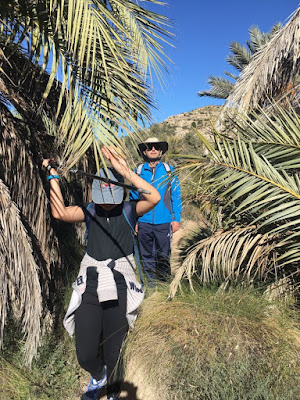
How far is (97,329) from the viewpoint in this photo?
8.39 feet

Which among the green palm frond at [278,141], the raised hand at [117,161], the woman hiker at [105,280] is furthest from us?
the green palm frond at [278,141]

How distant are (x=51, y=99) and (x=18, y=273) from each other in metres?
1.81

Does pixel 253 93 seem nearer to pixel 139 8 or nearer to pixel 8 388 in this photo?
pixel 139 8

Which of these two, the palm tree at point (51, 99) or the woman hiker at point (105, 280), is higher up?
the palm tree at point (51, 99)

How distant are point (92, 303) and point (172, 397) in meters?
1.02

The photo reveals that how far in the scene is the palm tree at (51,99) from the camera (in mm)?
2473

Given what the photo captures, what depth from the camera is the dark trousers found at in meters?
4.43

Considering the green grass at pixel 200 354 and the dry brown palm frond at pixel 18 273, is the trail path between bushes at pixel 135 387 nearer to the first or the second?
the green grass at pixel 200 354

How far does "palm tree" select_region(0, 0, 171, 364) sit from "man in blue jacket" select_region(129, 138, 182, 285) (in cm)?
140

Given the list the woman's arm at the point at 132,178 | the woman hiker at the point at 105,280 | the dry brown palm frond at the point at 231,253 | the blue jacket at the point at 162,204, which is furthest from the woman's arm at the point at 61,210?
the blue jacket at the point at 162,204

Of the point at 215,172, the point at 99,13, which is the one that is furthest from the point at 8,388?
the point at 99,13

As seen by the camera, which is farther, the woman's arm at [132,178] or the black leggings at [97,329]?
the black leggings at [97,329]

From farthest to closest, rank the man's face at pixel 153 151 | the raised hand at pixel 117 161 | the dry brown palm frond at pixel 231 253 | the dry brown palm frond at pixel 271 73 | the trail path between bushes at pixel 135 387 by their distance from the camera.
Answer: the dry brown palm frond at pixel 271 73
the man's face at pixel 153 151
the dry brown palm frond at pixel 231 253
the trail path between bushes at pixel 135 387
the raised hand at pixel 117 161

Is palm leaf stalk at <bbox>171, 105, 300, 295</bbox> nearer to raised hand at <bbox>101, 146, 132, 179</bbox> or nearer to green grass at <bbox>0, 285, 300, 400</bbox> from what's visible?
green grass at <bbox>0, 285, 300, 400</bbox>
